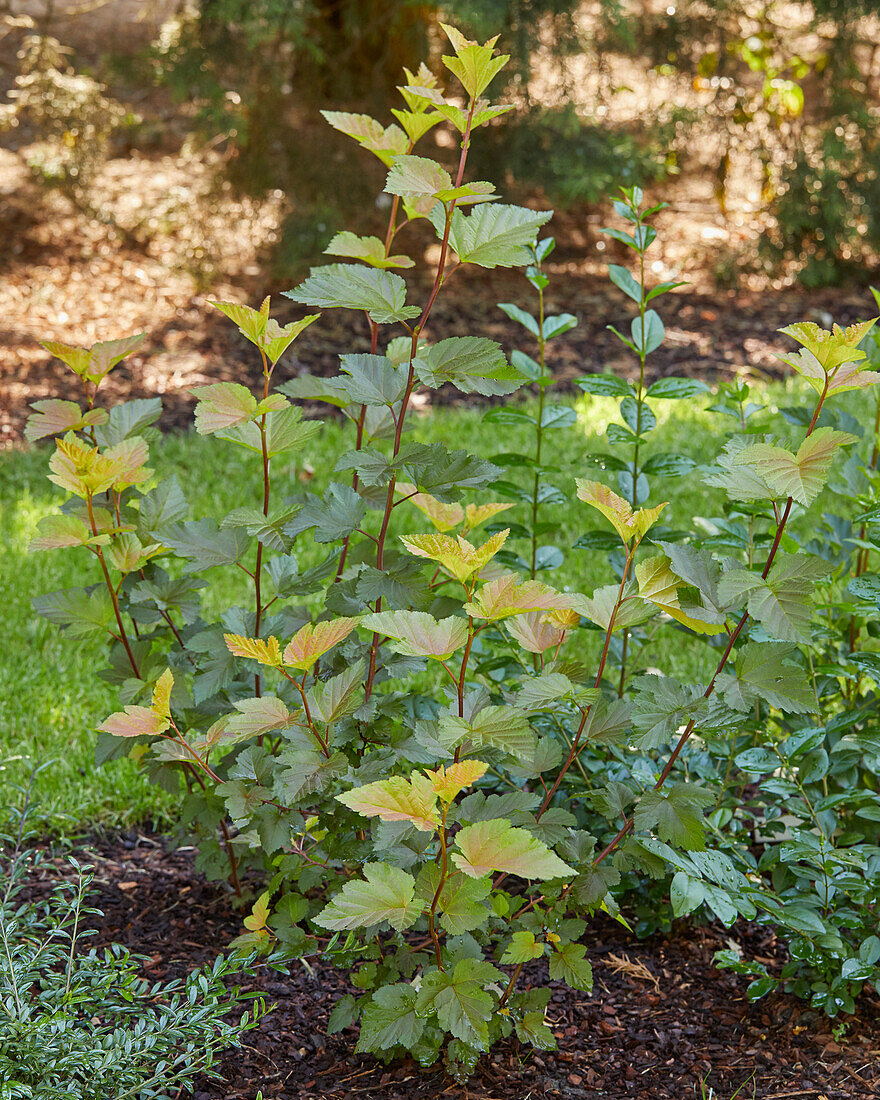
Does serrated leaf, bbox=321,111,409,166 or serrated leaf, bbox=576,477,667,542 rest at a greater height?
serrated leaf, bbox=321,111,409,166

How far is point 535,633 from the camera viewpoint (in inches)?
68.9

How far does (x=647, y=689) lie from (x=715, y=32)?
7086 millimetres

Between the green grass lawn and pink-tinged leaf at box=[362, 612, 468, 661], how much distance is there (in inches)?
35.6

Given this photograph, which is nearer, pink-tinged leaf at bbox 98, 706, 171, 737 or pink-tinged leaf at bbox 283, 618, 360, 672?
pink-tinged leaf at bbox 283, 618, 360, 672

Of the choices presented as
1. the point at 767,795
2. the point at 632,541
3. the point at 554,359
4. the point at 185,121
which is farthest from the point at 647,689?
the point at 185,121

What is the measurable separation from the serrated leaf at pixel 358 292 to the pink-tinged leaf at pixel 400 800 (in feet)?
2.21

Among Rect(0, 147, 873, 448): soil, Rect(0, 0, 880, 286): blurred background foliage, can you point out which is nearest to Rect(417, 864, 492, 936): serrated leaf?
Rect(0, 147, 873, 448): soil

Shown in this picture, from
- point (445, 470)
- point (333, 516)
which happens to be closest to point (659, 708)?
point (445, 470)

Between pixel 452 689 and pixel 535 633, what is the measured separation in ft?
0.65

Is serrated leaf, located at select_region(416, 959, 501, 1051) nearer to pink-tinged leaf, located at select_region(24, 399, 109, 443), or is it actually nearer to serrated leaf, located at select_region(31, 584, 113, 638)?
serrated leaf, located at select_region(31, 584, 113, 638)

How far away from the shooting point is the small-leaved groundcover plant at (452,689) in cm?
151

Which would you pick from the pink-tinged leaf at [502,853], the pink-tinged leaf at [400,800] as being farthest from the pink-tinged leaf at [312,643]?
the pink-tinged leaf at [502,853]

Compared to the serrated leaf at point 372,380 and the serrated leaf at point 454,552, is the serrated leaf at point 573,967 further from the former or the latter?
the serrated leaf at point 372,380

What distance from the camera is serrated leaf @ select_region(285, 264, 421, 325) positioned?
5.14ft
